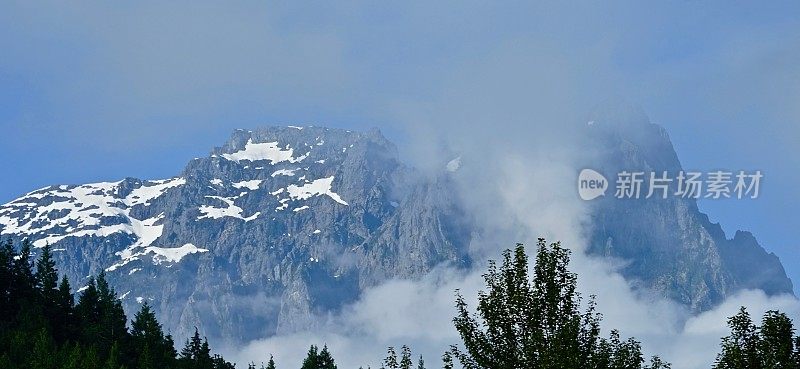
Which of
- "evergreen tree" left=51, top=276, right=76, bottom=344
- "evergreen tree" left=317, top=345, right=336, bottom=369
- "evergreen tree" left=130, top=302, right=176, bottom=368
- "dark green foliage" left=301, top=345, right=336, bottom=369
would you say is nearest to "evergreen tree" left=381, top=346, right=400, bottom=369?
"evergreen tree" left=130, top=302, right=176, bottom=368

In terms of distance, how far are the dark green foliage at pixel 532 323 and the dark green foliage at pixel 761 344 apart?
12.7ft

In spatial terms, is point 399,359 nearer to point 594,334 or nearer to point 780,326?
point 594,334

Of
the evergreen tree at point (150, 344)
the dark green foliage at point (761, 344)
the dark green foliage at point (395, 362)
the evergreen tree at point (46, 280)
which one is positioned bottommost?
the dark green foliage at point (395, 362)

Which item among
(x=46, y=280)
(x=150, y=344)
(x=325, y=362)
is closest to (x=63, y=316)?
(x=46, y=280)

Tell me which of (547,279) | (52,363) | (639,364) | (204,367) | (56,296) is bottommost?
(639,364)

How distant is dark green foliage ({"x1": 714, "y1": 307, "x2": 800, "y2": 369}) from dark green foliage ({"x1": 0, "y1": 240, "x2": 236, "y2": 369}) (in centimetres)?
8466

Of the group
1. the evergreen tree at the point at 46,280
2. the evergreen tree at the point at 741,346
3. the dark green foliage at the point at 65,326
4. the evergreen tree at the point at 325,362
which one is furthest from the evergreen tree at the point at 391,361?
the evergreen tree at the point at 46,280

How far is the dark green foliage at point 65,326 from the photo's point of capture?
384 ft

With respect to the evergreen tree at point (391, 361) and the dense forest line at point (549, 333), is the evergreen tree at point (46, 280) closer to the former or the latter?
the evergreen tree at point (391, 361)

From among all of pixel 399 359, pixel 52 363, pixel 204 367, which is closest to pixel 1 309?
pixel 204 367

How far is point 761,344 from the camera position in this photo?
36.1 meters

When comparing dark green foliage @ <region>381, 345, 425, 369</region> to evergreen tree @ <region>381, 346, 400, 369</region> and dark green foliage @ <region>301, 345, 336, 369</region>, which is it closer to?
evergreen tree @ <region>381, 346, 400, 369</region>

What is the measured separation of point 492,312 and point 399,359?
446 cm

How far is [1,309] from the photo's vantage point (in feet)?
499
